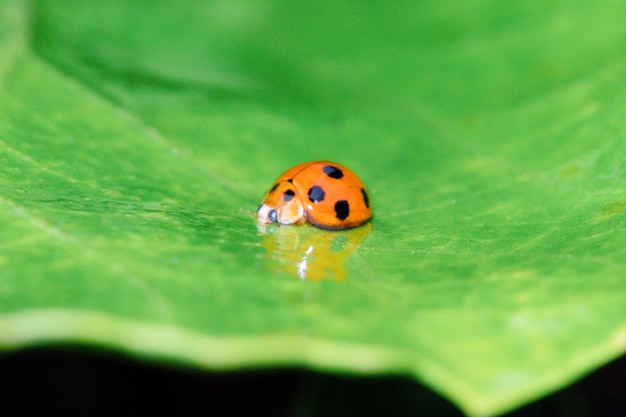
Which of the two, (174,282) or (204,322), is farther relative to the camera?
(174,282)

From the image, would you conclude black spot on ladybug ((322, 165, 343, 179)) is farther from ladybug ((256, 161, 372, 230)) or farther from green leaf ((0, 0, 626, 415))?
green leaf ((0, 0, 626, 415))

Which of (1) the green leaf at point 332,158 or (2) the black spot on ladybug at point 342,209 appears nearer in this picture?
(1) the green leaf at point 332,158

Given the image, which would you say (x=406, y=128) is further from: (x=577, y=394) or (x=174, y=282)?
(x=174, y=282)

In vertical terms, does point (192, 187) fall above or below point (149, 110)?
below

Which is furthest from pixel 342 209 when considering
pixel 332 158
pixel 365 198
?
pixel 332 158

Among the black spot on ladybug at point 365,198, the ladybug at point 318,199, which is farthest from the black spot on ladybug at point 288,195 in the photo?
the black spot on ladybug at point 365,198

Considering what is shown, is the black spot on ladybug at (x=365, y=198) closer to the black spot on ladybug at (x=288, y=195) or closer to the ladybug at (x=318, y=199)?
the ladybug at (x=318, y=199)

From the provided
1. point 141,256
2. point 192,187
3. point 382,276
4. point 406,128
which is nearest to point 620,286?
point 382,276
